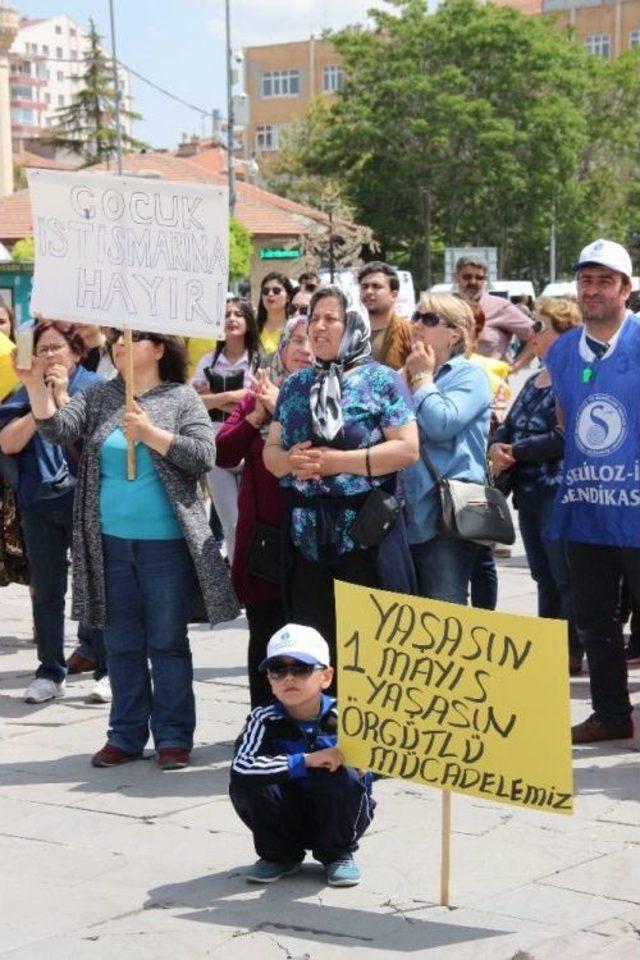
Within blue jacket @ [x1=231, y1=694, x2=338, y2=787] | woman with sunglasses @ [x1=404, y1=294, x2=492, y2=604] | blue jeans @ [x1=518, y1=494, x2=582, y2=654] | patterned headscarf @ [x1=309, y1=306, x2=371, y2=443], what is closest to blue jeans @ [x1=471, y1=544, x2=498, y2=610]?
blue jeans @ [x1=518, y1=494, x2=582, y2=654]

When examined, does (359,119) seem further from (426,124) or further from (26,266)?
(26,266)

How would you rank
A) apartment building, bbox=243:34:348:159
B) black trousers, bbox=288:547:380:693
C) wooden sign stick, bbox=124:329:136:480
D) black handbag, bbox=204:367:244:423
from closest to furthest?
black trousers, bbox=288:547:380:693 → wooden sign stick, bbox=124:329:136:480 → black handbag, bbox=204:367:244:423 → apartment building, bbox=243:34:348:159

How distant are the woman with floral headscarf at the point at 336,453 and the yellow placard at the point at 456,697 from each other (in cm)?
120

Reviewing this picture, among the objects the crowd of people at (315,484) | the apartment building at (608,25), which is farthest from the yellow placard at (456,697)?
the apartment building at (608,25)

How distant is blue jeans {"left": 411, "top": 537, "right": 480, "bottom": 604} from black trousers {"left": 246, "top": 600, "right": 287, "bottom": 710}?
644mm

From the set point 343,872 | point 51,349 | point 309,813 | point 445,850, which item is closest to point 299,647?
point 309,813

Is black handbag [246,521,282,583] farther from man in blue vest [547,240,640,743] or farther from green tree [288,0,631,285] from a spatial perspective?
green tree [288,0,631,285]

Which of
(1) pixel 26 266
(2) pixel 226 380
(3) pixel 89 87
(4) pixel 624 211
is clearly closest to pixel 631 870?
(2) pixel 226 380

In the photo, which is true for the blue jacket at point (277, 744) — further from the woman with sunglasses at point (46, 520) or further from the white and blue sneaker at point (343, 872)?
the woman with sunglasses at point (46, 520)

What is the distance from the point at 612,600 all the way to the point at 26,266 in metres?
16.9

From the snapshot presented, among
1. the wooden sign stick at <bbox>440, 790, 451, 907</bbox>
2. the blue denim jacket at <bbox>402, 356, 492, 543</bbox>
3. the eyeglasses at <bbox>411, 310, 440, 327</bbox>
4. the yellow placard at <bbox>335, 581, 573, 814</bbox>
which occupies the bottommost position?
the wooden sign stick at <bbox>440, 790, 451, 907</bbox>

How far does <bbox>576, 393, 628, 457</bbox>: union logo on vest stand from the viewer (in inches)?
278

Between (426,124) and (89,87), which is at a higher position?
(89,87)

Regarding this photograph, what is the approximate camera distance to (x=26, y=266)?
23.3 m
